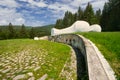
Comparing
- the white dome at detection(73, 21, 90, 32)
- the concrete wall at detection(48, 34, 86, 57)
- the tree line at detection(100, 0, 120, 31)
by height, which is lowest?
the concrete wall at detection(48, 34, 86, 57)

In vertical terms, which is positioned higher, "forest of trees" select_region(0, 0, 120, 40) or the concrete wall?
"forest of trees" select_region(0, 0, 120, 40)

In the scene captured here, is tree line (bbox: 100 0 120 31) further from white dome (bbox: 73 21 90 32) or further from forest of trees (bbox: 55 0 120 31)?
white dome (bbox: 73 21 90 32)

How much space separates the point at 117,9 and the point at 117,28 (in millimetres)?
6569

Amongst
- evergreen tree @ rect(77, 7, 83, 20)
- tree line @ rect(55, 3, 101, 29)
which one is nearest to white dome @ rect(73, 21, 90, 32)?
tree line @ rect(55, 3, 101, 29)

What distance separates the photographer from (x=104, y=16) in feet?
210

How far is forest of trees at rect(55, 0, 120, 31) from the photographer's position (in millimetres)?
52625

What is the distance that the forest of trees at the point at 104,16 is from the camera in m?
52.6

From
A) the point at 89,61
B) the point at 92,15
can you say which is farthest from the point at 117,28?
the point at 89,61

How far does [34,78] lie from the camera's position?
7.96 m

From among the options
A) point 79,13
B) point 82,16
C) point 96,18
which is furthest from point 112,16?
point 79,13

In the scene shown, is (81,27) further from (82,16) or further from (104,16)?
(82,16)

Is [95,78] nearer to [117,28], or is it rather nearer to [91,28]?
[91,28]

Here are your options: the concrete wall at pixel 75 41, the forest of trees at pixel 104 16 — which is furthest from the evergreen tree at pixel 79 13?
the concrete wall at pixel 75 41

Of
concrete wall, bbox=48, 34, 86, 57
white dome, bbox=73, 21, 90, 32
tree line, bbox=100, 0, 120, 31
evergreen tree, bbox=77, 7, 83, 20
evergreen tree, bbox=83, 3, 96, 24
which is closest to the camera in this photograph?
concrete wall, bbox=48, 34, 86, 57
